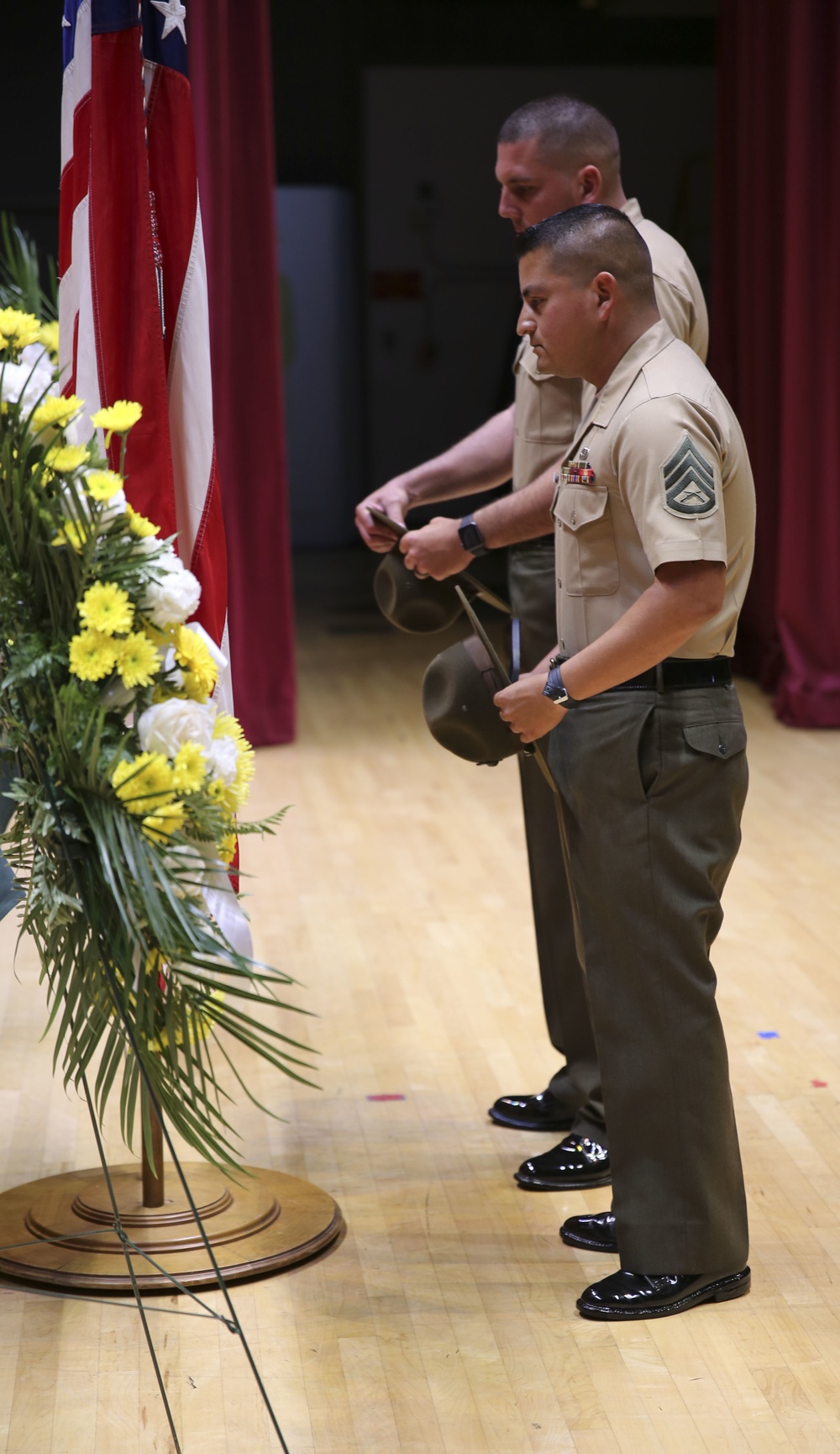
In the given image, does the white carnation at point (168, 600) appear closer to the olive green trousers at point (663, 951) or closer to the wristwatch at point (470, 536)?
the olive green trousers at point (663, 951)

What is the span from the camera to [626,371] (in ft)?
6.84

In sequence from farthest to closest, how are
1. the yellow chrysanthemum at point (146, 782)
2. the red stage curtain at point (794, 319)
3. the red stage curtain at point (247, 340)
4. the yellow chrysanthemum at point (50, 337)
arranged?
the red stage curtain at point (794, 319) < the red stage curtain at point (247, 340) < the yellow chrysanthemum at point (50, 337) < the yellow chrysanthemum at point (146, 782)

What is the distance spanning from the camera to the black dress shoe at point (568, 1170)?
2.55 meters

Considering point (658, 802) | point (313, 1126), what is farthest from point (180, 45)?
point (313, 1126)

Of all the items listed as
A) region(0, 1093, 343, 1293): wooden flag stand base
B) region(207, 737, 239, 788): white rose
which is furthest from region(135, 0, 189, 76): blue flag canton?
region(0, 1093, 343, 1293): wooden flag stand base

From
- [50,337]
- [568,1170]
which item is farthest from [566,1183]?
[50,337]

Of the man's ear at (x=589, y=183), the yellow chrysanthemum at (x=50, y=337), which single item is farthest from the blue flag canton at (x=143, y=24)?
the man's ear at (x=589, y=183)

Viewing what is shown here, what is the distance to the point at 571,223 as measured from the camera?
2.08 meters

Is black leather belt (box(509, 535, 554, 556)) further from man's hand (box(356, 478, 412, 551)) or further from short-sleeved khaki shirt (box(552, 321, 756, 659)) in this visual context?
short-sleeved khaki shirt (box(552, 321, 756, 659))

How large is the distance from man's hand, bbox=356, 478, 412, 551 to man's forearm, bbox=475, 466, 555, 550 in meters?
0.16

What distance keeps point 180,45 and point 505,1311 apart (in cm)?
176

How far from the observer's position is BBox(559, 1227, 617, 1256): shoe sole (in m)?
2.34

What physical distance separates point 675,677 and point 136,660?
731 mm

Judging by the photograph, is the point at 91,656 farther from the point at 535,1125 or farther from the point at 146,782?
the point at 535,1125
